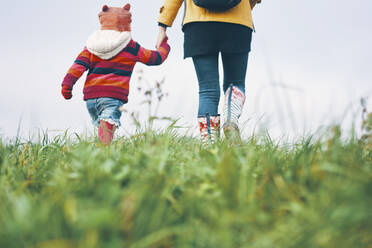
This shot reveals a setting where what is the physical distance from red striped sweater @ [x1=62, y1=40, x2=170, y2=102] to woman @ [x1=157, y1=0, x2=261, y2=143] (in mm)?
732

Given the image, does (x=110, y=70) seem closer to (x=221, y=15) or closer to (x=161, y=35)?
(x=161, y=35)

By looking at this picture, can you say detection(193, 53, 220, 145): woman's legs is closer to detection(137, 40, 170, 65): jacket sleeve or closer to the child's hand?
detection(137, 40, 170, 65): jacket sleeve

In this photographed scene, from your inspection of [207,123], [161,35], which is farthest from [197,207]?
[161,35]

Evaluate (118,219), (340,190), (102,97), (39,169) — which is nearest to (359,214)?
(340,190)

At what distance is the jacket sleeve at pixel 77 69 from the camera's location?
11.6 feet

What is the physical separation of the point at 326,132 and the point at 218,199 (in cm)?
65

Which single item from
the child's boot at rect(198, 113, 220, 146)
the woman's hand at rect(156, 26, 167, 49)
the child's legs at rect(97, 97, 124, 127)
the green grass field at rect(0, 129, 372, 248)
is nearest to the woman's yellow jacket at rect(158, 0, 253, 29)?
the woman's hand at rect(156, 26, 167, 49)

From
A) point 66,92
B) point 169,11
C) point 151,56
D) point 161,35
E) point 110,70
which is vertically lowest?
point 66,92

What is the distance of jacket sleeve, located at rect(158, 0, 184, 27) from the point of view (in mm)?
3328

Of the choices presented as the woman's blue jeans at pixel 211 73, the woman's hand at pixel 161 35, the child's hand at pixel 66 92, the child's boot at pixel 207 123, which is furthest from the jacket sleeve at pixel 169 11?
the child's hand at pixel 66 92

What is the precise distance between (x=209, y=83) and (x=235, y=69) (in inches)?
11.9

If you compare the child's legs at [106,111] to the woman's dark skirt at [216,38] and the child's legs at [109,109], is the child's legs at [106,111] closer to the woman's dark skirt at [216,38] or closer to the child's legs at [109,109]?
the child's legs at [109,109]

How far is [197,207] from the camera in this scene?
1273 mm

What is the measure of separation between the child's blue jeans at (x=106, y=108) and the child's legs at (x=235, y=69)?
47.1 inches
